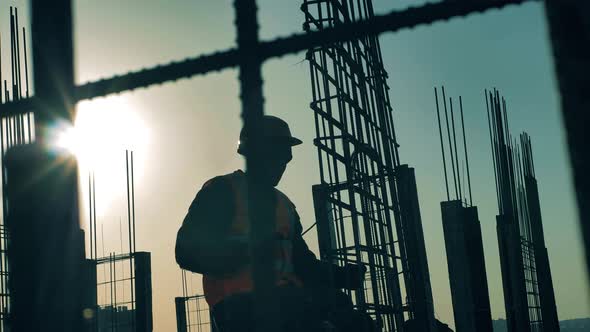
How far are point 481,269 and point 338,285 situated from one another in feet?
6.99

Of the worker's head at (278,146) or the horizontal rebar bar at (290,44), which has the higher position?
the worker's head at (278,146)

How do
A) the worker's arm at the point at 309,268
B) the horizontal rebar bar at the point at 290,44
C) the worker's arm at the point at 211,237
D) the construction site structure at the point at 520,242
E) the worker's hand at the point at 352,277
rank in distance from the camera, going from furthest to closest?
the construction site structure at the point at 520,242
the worker's hand at the point at 352,277
the worker's arm at the point at 309,268
the worker's arm at the point at 211,237
the horizontal rebar bar at the point at 290,44

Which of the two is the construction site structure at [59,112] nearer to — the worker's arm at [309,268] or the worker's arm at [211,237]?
the worker's arm at [211,237]

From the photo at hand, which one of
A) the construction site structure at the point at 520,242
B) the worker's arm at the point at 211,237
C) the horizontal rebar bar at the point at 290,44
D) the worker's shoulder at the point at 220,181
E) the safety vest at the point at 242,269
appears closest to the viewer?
the horizontal rebar bar at the point at 290,44

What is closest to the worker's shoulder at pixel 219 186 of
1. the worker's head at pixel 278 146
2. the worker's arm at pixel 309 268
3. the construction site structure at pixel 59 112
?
the worker's head at pixel 278 146

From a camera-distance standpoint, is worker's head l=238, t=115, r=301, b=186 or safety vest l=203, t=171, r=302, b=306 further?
worker's head l=238, t=115, r=301, b=186

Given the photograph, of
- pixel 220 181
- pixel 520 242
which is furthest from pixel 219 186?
pixel 520 242

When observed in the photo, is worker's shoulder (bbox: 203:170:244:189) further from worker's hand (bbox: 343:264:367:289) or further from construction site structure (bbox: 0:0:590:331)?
construction site structure (bbox: 0:0:590:331)

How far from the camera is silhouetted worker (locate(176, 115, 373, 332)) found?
10.4 feet

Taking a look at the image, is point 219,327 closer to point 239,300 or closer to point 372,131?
point 239,300

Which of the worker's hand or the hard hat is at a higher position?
the hard hat

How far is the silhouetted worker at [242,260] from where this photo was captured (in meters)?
3.17

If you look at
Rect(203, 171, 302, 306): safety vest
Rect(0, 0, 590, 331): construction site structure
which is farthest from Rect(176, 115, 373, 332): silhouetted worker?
Rect(0, 0, 590, 331): construction site structure

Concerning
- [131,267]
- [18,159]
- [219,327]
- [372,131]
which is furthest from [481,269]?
[131,267]
